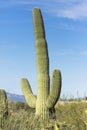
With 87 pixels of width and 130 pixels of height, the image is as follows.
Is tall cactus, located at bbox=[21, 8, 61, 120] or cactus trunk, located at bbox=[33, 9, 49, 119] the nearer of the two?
tall cactus, located at bbox=[21, 8, 61, 120]

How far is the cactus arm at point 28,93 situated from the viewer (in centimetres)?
1738

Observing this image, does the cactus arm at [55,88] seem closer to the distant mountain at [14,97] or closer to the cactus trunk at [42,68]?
the cactus trunk at [42,68]

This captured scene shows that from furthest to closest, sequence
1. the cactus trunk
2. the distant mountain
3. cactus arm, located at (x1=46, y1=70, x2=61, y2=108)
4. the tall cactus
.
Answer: the cactus trunk → the tall cactus → cactus arm, located at (x1=46, y1=70, x2=61, y2=108) → the distant mountain

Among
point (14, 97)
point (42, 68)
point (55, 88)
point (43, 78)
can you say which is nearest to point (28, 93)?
point (43, 78)

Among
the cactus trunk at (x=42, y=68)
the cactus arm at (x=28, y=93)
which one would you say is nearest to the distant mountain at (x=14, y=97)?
the cactus arm at (x=28, y=93)

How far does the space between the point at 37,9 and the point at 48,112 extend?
4.10 m

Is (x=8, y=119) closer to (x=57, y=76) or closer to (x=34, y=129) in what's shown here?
(x=34, y=129)

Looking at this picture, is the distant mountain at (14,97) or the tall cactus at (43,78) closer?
the distant mountain at (14,97)

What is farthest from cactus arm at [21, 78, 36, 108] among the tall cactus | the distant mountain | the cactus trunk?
the cactus trunk

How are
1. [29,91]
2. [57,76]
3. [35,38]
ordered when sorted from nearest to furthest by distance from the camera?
1. [57,76]
2. [35,38]
3. [29,91]

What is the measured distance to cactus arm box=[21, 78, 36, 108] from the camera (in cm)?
1738

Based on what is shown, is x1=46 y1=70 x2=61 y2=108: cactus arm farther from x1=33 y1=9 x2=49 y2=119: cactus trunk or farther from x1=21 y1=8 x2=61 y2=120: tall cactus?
x1=33 y1=9 x2=49 y2=119: cactus trunk

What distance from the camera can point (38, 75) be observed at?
1627cm

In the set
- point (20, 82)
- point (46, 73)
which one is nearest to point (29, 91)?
point (20, 82)
